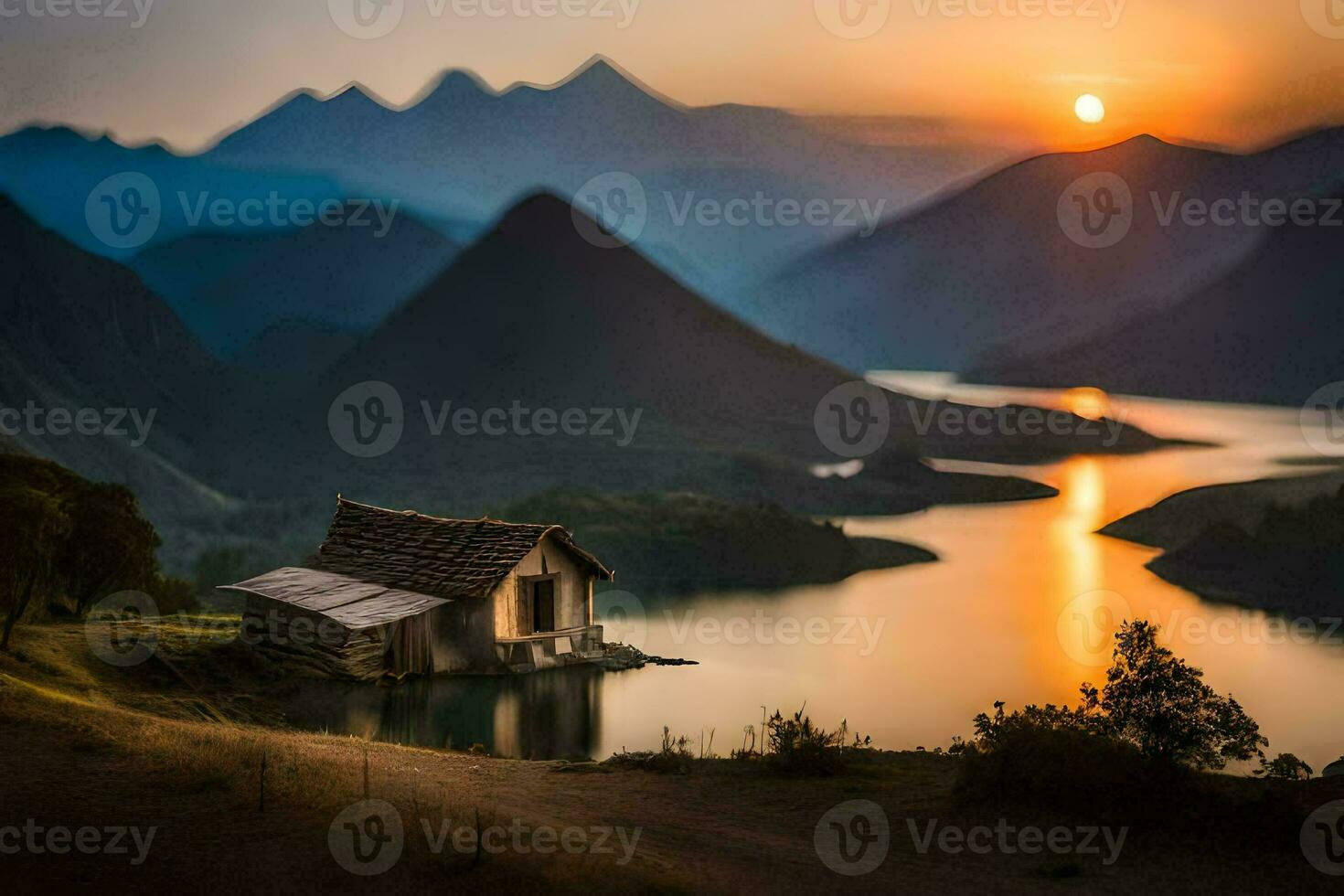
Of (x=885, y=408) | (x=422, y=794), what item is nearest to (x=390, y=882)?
(x=422, y=794)

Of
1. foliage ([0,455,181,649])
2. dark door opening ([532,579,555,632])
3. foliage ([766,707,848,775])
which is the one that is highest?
foliage ([0,455,181,649])

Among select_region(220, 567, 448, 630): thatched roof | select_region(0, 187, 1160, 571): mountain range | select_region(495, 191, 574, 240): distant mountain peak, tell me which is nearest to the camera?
select_region(220, 567, 448, 630): thatched roof

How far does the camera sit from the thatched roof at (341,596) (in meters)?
22.6

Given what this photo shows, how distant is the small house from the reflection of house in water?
0.50m

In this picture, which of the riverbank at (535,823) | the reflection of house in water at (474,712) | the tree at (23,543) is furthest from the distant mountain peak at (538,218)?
the riverbank at (535,823)

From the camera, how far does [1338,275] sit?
252 ft

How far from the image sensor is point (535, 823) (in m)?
11.5

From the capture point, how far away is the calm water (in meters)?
20.6

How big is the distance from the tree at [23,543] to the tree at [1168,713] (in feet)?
44.8

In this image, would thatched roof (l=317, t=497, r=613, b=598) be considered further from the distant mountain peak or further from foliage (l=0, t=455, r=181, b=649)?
the distant mountain peak

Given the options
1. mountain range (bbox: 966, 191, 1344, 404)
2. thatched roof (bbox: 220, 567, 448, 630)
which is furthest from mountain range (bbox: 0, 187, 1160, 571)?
thatched roof (bbox: 220, 567, 448, 630)

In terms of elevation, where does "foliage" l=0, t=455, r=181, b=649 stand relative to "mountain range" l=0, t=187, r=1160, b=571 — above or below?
below

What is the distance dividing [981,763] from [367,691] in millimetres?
11742

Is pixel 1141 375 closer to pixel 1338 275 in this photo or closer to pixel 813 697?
pixel 1338 275
